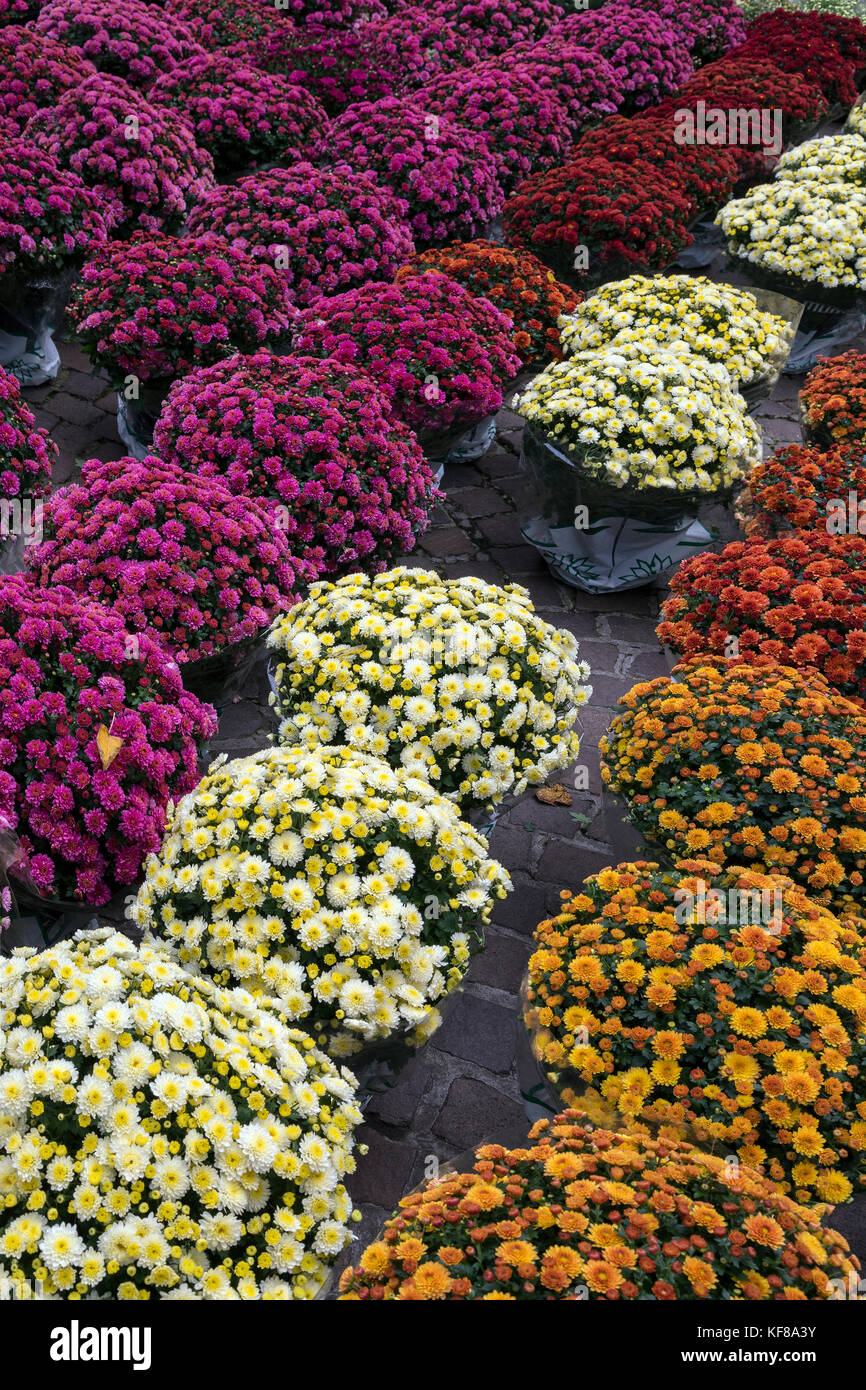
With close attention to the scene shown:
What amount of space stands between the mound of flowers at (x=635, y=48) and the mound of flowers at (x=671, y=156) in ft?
5.84

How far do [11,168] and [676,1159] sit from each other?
6.63 metres

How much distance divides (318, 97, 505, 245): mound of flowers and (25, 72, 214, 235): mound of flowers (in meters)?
1.31

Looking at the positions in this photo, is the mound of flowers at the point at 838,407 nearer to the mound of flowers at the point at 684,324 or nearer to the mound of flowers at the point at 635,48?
the mound of flowers at the point at 684,324

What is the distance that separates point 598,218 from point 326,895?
6.27 meters

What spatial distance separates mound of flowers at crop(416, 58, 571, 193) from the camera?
888 cm

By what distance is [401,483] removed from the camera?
16.3ft

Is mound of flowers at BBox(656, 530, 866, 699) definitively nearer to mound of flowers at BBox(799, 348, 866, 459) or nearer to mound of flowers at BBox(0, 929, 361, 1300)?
mound of flowers at BBox(799, 348, 866, 459)

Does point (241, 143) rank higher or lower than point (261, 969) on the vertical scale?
higher

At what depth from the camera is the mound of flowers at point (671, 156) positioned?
846cm

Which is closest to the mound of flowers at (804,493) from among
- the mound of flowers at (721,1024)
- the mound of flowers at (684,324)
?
the mound of flowers at (684,324)

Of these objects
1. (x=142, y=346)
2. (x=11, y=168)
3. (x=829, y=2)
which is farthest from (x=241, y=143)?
(x=829, y=2)

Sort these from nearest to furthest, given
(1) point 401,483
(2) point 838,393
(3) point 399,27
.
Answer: (1) point 401,483, (2) point 838,393, (3) point 399,27

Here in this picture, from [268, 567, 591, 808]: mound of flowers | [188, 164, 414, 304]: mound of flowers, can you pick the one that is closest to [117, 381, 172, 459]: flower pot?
[188, 164, 414, 304]: mound of flowers
